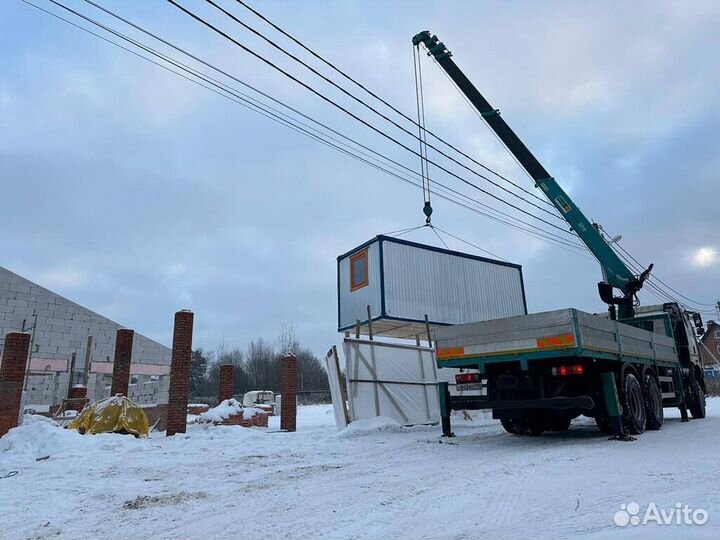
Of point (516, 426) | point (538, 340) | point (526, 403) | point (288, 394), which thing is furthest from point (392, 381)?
point (538, 340)

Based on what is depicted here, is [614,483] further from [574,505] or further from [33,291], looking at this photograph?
[33,291]

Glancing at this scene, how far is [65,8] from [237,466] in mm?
7099

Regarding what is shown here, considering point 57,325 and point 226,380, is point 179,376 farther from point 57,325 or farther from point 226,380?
point 57,325

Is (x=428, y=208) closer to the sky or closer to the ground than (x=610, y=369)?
closer to the sky

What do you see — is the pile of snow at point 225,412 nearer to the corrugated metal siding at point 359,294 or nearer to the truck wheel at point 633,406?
the corrugated metal siding at point 359,294

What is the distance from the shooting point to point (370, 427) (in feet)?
40.6

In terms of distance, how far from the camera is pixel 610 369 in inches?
373

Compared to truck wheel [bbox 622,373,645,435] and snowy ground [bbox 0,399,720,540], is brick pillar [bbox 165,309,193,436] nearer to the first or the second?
snowy ground [bbox 0,399,720,540]

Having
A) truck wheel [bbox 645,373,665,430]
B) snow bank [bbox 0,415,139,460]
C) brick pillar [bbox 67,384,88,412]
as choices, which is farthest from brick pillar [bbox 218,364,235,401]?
truck wheel [bbox 645,373,665,430]

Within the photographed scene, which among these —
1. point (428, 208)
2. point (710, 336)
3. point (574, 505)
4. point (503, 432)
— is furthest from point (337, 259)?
point (710, 336)

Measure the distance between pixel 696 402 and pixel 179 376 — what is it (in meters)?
13.7

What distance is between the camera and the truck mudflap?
8365 mm

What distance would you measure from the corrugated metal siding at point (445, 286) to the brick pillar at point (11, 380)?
9066 millimetres

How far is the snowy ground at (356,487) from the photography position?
4102mm
